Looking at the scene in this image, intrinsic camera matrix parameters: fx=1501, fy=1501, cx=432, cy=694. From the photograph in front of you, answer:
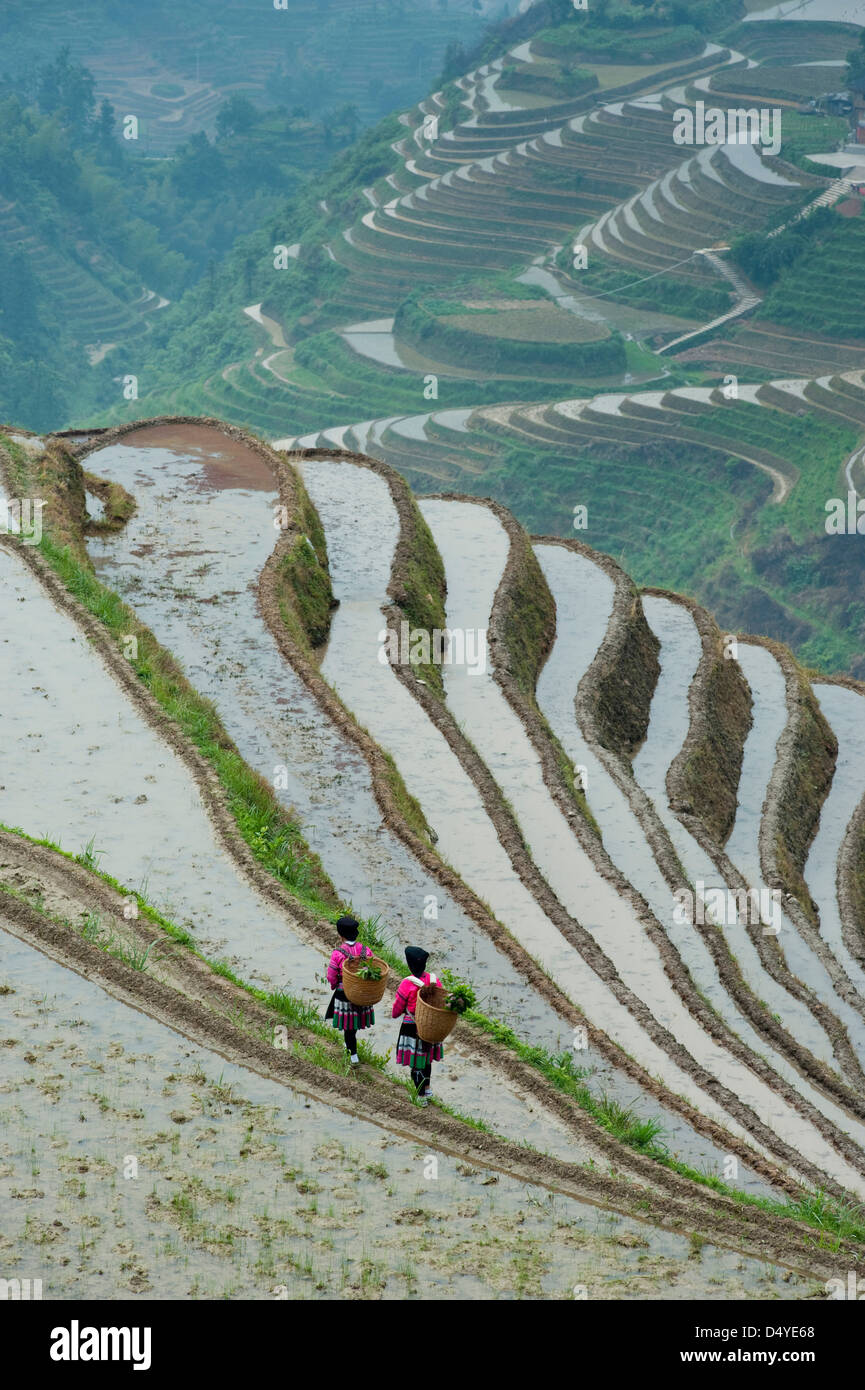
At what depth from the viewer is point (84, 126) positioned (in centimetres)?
11869

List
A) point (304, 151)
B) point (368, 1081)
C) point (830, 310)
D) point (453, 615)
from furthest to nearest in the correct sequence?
point (304, 151)
point (830, 310)
point (453, 615)
point (368, 1081)

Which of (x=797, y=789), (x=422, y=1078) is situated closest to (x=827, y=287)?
(x=797, y=789)

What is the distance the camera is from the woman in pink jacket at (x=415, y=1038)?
329 inches

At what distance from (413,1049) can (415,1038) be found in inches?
2.5

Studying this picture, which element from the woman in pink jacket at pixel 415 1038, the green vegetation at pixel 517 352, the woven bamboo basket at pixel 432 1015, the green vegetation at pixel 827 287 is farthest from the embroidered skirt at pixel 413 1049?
the green vegetation at pixel 827 287

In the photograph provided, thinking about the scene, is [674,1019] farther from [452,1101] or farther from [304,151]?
[304,151]

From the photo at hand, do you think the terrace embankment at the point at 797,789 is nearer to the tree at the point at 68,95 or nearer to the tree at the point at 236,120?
A: the tree at the point at 236,120

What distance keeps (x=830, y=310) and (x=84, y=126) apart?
3028 inches

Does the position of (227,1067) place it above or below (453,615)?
below

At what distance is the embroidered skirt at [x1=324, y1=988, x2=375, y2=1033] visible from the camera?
8.79 meters

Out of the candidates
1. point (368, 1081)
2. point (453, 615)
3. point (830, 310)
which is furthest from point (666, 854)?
point (830, 310)

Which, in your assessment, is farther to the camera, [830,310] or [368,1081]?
[830,310]

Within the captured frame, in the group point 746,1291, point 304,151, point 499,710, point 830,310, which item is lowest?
point 746,1291

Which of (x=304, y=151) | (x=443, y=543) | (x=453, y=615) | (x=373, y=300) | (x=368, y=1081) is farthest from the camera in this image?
(x=304, y=151)
